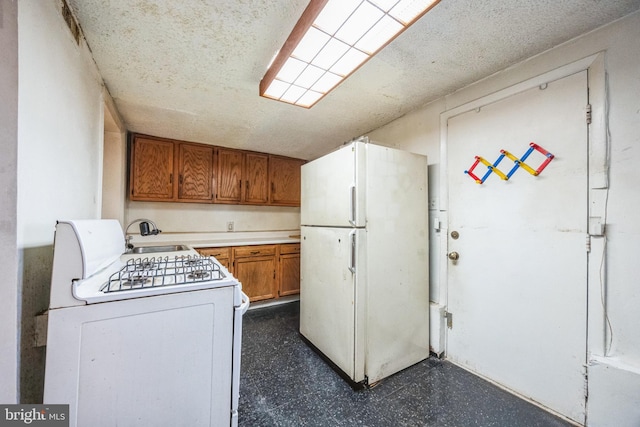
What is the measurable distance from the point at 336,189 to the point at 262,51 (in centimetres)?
105

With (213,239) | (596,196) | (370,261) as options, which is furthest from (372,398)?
(213,239)

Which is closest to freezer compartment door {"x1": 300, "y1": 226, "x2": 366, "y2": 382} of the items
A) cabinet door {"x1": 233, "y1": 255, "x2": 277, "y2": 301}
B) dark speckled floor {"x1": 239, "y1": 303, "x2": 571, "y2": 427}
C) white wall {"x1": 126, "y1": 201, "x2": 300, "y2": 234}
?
dark speckled floor {"x1": 239, "y1": 303, "x2": 571, "y2": 427}

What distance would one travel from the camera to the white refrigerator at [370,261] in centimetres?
170

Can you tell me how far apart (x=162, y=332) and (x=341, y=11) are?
159cm

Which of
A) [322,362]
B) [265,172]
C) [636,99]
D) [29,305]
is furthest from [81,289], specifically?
[265,172]

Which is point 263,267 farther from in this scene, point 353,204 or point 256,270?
point 353,204

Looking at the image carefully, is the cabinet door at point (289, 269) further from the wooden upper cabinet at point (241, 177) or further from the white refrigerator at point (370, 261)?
the white refrigerator at point (370, 261)

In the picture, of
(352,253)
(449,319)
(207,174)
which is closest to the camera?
(352,253)

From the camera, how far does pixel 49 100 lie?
96 cm

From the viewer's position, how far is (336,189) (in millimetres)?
1877

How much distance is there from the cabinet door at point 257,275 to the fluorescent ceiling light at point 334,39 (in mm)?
2031

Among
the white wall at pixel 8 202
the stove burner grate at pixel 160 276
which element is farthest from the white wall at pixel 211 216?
the white wall at pixel 8 202

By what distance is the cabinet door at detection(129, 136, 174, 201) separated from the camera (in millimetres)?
2742

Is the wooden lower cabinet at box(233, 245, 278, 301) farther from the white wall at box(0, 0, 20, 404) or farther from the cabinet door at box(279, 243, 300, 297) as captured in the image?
the white wall at box(0, 0, 20, 404)
